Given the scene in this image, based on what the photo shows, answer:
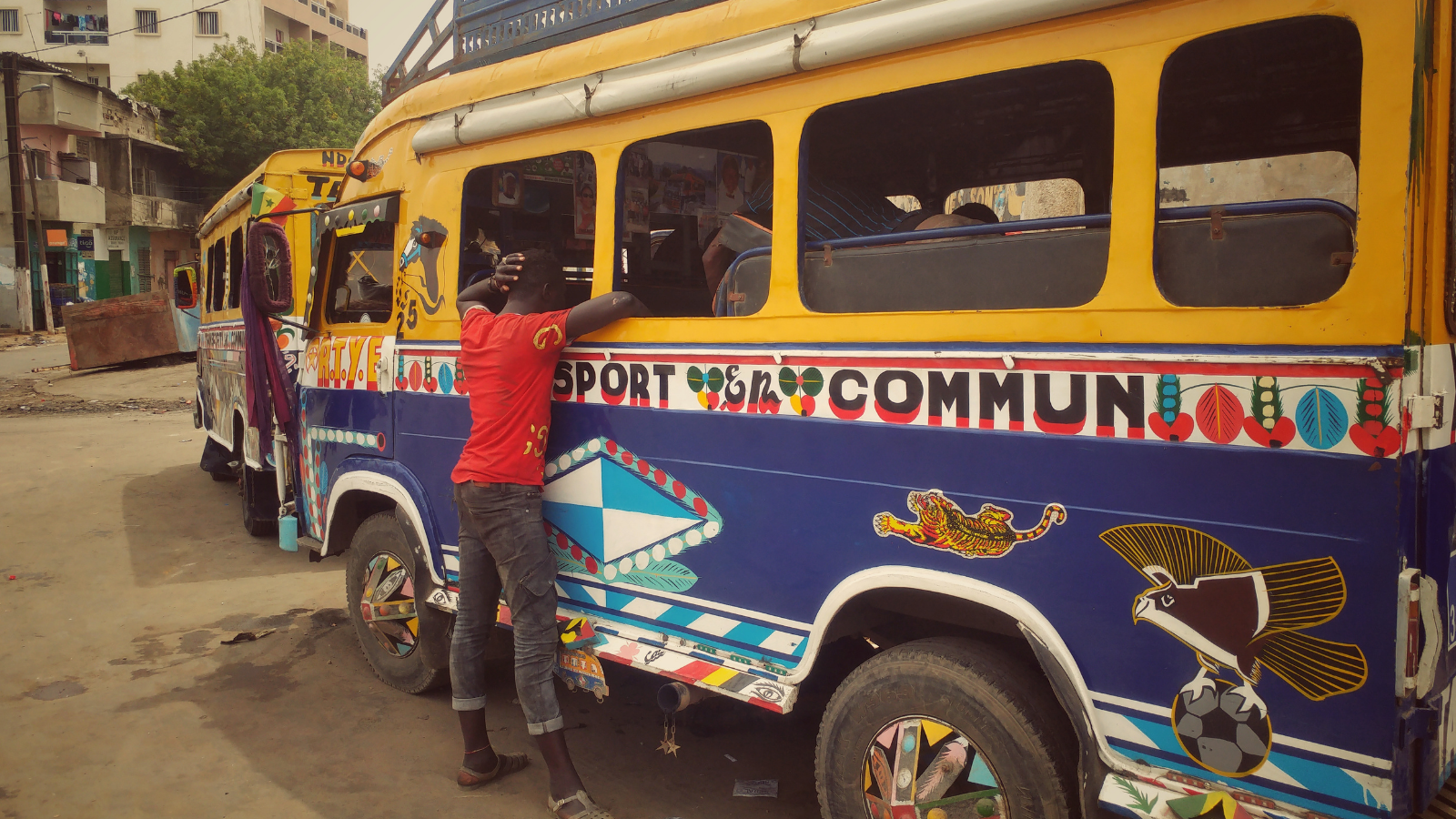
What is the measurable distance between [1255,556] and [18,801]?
435cm

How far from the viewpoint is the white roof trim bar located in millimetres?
2312

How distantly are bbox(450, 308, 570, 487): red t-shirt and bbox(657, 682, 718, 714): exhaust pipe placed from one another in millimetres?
879

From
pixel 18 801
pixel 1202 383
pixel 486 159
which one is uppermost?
pixel 486 159

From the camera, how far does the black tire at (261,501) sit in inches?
302

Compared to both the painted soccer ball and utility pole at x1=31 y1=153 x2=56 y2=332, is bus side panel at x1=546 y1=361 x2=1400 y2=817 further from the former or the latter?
utility pole at x1=31 y1=153 x2=56 y2=332

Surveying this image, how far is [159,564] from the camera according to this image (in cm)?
706

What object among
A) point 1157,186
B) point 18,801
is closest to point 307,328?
point 18,801

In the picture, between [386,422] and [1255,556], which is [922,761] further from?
[386,422]

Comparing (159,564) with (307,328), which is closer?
(307,328)

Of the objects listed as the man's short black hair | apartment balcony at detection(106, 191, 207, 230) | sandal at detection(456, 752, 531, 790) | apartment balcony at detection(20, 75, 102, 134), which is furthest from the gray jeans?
apartment balcony at detection(20, 75, 102, 134)

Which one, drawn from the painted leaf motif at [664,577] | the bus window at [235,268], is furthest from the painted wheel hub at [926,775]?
the bus window at [235,268]

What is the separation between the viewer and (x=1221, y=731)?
202cm

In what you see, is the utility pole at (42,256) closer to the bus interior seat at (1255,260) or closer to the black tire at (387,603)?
the black tire at (387,603)

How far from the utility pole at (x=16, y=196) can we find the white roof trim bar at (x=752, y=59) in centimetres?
3282
